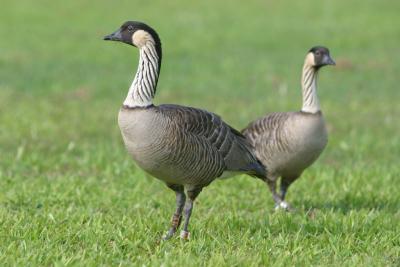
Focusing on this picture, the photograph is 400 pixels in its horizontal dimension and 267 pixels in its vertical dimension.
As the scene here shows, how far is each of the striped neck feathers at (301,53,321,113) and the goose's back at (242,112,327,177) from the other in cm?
16

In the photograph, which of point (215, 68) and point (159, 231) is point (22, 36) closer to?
point (215, 68)

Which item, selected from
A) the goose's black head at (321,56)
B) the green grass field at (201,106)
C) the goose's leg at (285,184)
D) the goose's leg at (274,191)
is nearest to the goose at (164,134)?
the green grass field at (201,106)

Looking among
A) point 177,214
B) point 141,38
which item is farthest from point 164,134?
point 177,214

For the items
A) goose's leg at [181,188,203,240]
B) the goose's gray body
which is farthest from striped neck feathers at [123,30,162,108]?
goose's leg at [181,188,203,240]

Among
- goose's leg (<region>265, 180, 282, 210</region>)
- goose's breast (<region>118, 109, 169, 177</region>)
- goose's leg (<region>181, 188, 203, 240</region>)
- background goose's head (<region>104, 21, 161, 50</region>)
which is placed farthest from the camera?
goose's leg (<region>265, 180, 282, 210</region>)

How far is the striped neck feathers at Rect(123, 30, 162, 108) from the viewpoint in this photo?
22.9 feet

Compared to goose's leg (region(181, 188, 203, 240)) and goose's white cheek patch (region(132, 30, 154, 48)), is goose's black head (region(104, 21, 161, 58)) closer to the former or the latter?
goose's white cheek patch (region(132, 30, 154, 48))

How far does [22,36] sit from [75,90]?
891cm

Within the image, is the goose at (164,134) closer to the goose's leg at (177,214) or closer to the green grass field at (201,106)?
the goose's leg at (177,214)

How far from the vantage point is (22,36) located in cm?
2748

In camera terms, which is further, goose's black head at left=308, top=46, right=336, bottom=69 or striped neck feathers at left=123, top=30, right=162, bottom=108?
goose's black head at left=308, top=46, right=336, bottom=69

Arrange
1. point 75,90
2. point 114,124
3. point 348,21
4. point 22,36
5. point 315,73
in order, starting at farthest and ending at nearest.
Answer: point 348,21 → point 22,36 → point 75,90 → point 114,124 → point 315,73

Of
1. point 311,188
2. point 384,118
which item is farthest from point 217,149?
point 384,118

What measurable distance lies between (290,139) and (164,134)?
2.64 meters
